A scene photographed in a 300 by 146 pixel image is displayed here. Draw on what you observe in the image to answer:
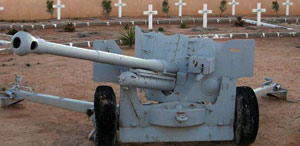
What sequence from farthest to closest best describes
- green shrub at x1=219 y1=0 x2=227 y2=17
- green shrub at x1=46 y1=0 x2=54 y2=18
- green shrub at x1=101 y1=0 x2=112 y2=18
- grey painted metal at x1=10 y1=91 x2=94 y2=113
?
1. green shrub at x1=219 y1=0 x2=227 y2=17
2. green shrub at x1=101 y1=0 x2=112 y2=18
3. green shrub at x1=46 y1=0 x2=54 y2=18
4. grey painted metal at x1=10 y1=91 x2=94 y2=113

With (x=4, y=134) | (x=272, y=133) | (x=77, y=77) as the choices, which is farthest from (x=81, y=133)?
(x=77, y=77)

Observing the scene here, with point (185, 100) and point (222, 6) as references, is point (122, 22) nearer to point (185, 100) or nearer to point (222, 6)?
point (222, 6)

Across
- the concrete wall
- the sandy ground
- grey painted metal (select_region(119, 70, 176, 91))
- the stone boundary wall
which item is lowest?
grey painted metal (select_region(119, 70, 176, 91))

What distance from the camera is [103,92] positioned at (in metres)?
6.42

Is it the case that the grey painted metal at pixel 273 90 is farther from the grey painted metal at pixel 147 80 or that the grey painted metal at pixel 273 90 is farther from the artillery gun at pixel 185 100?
the grey painted metal at pixel 147 80

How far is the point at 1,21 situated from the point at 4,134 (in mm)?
18466

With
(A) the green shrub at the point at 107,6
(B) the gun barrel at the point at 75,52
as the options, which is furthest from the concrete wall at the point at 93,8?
(B) the gun barrel at the point at 75,52

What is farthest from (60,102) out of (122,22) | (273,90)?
(122,22)

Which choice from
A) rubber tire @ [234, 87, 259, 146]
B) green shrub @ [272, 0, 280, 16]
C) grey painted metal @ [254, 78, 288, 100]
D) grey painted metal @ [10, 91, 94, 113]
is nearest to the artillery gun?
rubber tire @ [234, 87, 259, 146]

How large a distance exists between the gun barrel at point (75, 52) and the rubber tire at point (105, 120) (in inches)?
21.1

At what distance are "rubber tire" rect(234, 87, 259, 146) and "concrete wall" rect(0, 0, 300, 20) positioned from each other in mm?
20651

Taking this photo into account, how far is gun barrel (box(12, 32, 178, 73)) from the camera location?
507cm

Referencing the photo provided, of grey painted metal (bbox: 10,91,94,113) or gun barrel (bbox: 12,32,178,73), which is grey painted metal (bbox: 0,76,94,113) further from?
gun barrel (bbox: 12,32,178,73)

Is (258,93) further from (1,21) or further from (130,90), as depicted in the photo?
(1,21)
